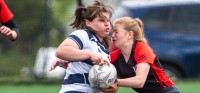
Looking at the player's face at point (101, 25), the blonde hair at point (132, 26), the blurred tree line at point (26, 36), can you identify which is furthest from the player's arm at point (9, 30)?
the blurred tree line at point (26, 36)

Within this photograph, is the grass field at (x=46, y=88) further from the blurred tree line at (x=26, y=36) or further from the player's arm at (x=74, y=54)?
the player's arm at (x=74, y=54)

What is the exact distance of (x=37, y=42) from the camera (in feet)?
59.3

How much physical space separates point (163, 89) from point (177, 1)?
9760mm

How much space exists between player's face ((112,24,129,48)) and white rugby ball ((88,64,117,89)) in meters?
0.45

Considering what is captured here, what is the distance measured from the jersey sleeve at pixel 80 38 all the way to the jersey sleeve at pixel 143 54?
0.63 m

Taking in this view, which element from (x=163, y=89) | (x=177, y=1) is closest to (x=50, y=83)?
(x=177, y=1)

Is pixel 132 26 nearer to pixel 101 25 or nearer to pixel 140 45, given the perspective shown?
pixel 140 45

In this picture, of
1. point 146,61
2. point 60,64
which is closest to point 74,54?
point 60,64

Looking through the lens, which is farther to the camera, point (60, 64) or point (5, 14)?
point (5, 14)

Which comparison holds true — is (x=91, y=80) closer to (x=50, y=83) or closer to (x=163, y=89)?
(x=163, y=89)

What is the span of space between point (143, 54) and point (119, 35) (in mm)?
259

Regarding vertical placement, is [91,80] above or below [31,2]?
below

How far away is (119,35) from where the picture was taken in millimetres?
6852

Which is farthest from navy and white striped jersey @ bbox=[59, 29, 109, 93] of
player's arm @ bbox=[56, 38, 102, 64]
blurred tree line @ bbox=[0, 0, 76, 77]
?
blurred tree line @ bbox=[0, 0, 76, 77]
